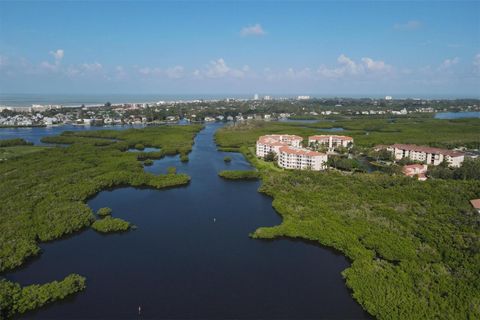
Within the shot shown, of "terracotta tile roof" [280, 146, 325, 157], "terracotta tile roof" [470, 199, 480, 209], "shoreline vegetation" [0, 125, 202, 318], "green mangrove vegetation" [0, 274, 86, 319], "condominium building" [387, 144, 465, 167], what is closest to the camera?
"green mangrove vegetation" [0, 274, 86, 319]

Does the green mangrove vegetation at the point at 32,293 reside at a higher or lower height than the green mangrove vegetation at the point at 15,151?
lower

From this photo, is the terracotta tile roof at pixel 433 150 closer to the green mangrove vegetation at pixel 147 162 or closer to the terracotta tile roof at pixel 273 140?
the terracotta tile roof at pixel 273 140

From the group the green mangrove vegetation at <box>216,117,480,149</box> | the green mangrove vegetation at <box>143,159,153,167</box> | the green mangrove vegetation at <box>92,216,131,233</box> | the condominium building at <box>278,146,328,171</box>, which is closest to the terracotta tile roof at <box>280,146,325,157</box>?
the condominium building at <box>278,146,328,171</box>

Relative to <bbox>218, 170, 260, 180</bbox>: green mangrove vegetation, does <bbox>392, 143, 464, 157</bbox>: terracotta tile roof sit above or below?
above

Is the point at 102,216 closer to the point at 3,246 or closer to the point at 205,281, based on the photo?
the point at 3,246

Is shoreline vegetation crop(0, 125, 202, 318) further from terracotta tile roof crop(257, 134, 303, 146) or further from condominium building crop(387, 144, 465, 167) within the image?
condominium building crop(387, 144, 465, 167)

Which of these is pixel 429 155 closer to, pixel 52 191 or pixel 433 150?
pixel 433 150

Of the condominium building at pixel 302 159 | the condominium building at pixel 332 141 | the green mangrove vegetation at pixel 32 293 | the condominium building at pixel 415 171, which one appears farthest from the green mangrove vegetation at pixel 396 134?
the green mangrove vegetation at pixel 32 293

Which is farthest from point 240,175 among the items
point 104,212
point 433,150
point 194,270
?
point 433,150

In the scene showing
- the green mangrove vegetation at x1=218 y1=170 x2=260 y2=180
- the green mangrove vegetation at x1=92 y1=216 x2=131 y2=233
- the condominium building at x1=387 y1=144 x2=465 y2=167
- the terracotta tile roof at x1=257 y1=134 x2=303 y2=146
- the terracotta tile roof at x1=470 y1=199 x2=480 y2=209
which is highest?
the terracotta tile roof at x1=257 y1=134 x2=303 y2=146
